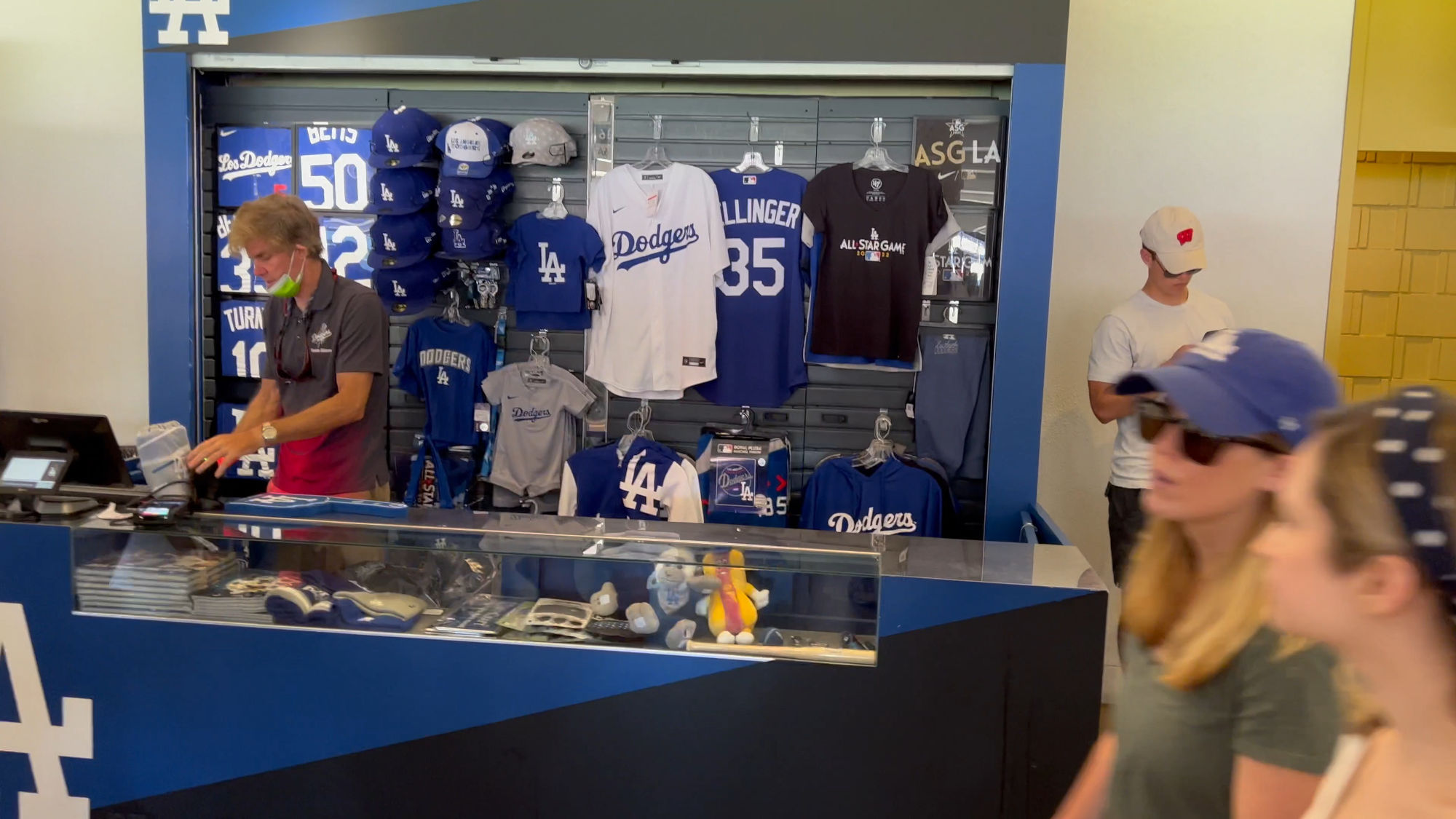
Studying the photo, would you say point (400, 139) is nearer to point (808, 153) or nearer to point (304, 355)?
point (304, 355)

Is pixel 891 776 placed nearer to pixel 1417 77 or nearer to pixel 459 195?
pixel 459 195

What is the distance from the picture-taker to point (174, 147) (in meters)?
4.14

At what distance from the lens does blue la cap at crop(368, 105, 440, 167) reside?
4.20 meters

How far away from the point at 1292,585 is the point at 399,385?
408 cm

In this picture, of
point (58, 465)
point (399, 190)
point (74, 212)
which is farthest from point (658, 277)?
point (74, 212)

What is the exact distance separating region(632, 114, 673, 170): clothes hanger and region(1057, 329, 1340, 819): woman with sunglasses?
10.4 feet

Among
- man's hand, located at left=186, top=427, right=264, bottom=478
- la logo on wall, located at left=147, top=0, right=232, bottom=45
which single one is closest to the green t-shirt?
man's hand, located at left=186, top=427, right=264, bottom=478

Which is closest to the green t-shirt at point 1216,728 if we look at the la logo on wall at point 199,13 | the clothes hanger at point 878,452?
the clothes hanger at point 878,452

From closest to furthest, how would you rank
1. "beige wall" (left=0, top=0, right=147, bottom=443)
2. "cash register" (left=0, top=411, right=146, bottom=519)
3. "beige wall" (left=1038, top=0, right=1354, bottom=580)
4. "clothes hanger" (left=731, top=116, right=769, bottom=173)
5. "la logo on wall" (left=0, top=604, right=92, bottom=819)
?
"la logo on wall" (left=0, top=604, right=92, bottom=819)
"cash register" (left=0, top=411, right=146, bottom=519)
"clothes hanger" (left=731, top=116, right=769, bottom=173)
"beige wall" (left=1038, top=0, right=1354, bottom=580)
"beige wall" (left=0, top=0, right=147, bottom=443)

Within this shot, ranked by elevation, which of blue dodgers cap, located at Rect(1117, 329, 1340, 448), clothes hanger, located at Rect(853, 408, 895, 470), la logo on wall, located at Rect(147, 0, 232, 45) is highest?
la logo on wall, located at Rect(147, 0, 232, 45)

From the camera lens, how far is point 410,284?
4.32m

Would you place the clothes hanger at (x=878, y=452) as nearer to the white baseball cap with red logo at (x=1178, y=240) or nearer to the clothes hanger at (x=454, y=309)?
the white baseball cap with red logo at (x=1178, y=240)

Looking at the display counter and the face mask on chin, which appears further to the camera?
the face mask on chin

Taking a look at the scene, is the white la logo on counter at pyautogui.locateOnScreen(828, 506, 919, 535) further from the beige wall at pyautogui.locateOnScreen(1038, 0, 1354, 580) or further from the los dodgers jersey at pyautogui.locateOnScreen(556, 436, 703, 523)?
the beige wall at pyautogui.locateOnScreen(1038, 0, 1354, 580)
